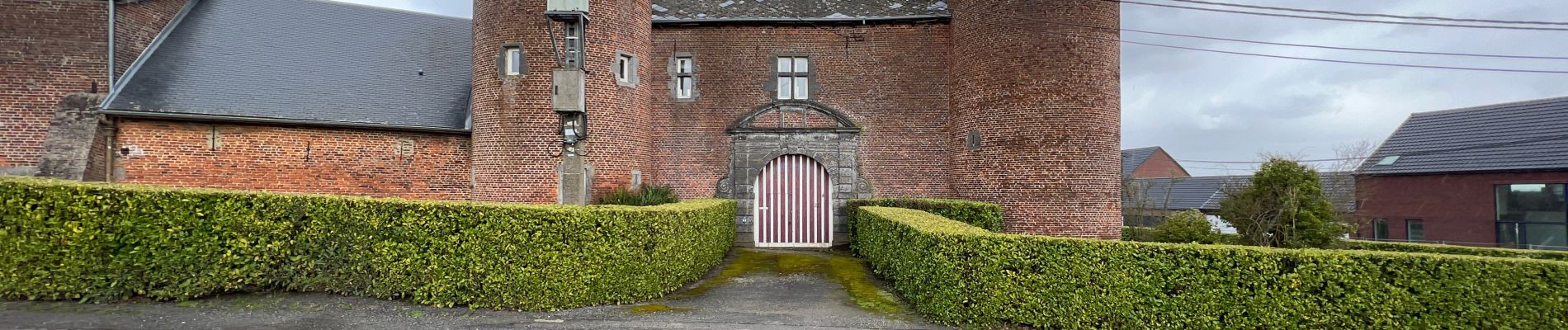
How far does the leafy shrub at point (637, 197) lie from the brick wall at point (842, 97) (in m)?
1.40

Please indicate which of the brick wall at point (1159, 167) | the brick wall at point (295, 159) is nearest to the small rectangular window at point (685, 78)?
the brick wall at point (295, 159)

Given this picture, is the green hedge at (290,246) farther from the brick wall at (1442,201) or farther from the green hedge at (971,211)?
the brick wall at (1442,201)

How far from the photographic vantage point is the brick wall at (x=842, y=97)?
559 inches

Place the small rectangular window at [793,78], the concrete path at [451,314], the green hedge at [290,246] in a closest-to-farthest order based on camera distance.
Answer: the concrete path at [451,314] → the green hedge at [290,246] → the small rectangular window at [793,78]

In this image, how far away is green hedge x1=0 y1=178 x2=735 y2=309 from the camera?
6812 mm

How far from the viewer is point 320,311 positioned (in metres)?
6.97

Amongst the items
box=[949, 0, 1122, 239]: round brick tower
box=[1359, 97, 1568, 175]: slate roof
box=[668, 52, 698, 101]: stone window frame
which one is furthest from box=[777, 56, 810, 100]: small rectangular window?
box=[1359, 97, 1568, 175]: slate roof

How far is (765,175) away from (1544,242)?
2165 cm

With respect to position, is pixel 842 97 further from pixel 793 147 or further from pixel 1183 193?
pixel 1183 193

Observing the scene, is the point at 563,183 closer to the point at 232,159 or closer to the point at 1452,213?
the point at 232,159

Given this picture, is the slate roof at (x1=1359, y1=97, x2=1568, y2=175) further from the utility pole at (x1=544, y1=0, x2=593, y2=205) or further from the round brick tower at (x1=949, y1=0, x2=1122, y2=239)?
the utility pole at (x1=544, y1=0, x2=593, y2=205)

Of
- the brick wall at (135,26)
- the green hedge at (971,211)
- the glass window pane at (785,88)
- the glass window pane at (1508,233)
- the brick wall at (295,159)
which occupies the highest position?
the brick wall at (135,26)

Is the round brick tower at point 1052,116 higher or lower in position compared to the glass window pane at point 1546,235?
higher

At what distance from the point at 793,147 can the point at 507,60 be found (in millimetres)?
5812
